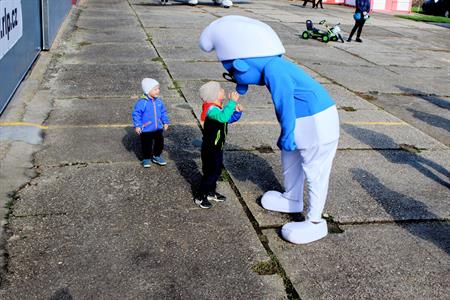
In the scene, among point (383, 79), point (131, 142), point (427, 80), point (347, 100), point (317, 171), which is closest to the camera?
point (317, 171)

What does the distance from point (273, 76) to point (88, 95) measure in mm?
5370

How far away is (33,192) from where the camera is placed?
4.86 m

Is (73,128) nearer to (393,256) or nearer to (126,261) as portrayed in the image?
(126,261)

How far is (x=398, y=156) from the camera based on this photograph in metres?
6.40

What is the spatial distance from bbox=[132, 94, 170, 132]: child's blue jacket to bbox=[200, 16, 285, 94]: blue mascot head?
1.46 m

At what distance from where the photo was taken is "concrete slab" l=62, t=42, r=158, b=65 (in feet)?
37.2

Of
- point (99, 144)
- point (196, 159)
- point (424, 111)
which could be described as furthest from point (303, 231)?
point (424, 111)

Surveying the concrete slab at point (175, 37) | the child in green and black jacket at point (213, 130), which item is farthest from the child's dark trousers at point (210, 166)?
the concrete slab at point (175, 37)

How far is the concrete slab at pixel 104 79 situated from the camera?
8.70 meters

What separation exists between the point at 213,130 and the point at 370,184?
2.05m

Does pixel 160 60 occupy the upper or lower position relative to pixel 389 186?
upper

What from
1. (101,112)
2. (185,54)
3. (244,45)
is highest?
(244,45)

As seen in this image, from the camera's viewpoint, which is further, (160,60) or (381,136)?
(160,60)

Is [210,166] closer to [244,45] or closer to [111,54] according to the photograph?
[244,45]
